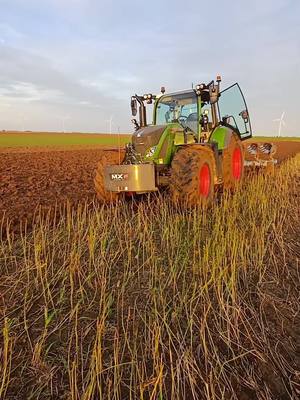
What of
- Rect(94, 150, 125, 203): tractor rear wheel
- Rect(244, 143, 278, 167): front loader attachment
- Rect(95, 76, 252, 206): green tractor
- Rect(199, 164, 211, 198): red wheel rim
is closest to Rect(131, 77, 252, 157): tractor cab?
Rect(95, 76, 252, 206): green tractor

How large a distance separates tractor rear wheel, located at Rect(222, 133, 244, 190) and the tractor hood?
5.71ft

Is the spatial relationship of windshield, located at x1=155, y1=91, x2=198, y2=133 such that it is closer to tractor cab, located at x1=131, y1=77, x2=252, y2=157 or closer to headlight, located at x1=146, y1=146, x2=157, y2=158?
tractor cab, located at x1=131, y1=77, x2=252, y2=157

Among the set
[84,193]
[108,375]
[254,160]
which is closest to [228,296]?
[108,375]

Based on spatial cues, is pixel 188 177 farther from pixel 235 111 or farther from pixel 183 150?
pixel 235 111

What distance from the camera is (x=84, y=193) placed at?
9.29 m

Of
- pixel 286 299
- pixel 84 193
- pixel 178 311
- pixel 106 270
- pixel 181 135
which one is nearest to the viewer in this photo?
pixel 178 311

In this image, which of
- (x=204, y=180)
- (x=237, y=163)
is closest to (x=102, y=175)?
(x=204, y=180)

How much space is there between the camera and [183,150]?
22.0 ft

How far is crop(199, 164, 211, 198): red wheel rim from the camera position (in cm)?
674

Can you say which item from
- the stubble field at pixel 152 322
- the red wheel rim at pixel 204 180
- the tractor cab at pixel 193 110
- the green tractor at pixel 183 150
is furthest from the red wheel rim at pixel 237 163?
the stubble field at pixel 152 322

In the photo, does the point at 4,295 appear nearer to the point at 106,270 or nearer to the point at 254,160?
the point at 106,270

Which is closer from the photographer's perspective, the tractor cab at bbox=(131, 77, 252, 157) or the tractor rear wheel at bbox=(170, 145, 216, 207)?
the tractor rear wheel at bbox=(170, 145, 216, 207)

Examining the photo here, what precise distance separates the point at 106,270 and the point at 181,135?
4.36 metres

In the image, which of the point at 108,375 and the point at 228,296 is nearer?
the point at 108,375
